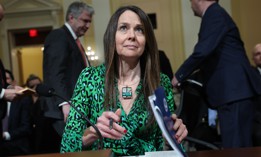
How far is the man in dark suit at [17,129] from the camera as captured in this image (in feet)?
14.5

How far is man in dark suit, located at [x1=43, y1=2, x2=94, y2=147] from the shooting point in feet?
10.2

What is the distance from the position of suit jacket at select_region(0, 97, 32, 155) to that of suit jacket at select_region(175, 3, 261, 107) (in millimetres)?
2124

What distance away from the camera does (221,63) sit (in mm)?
2938

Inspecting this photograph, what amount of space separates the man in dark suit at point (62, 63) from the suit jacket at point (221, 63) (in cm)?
75

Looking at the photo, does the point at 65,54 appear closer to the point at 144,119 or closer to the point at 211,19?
the point at 211,19

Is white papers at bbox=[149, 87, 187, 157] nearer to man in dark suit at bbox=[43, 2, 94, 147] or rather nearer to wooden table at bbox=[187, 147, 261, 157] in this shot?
wooden table at bbox=[187, 147, 261, 157]

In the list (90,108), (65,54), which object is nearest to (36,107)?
(65,54)

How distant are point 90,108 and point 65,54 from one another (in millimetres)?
1365

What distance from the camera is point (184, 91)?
3.24m

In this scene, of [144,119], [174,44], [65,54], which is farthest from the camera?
[174,44]

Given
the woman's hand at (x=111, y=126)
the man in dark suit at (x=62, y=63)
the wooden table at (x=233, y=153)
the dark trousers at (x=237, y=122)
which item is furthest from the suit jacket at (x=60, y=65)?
the wooden table at (x=233, y=153)

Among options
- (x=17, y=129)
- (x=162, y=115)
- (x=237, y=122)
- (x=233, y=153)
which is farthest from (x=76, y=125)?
(x=17, y=129)

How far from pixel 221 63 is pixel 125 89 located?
125 centimetres

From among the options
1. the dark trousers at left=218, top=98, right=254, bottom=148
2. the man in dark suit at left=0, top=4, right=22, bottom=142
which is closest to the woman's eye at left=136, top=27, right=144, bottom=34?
the man in dark suit at left=0, top=4, right=22, bottom=142
